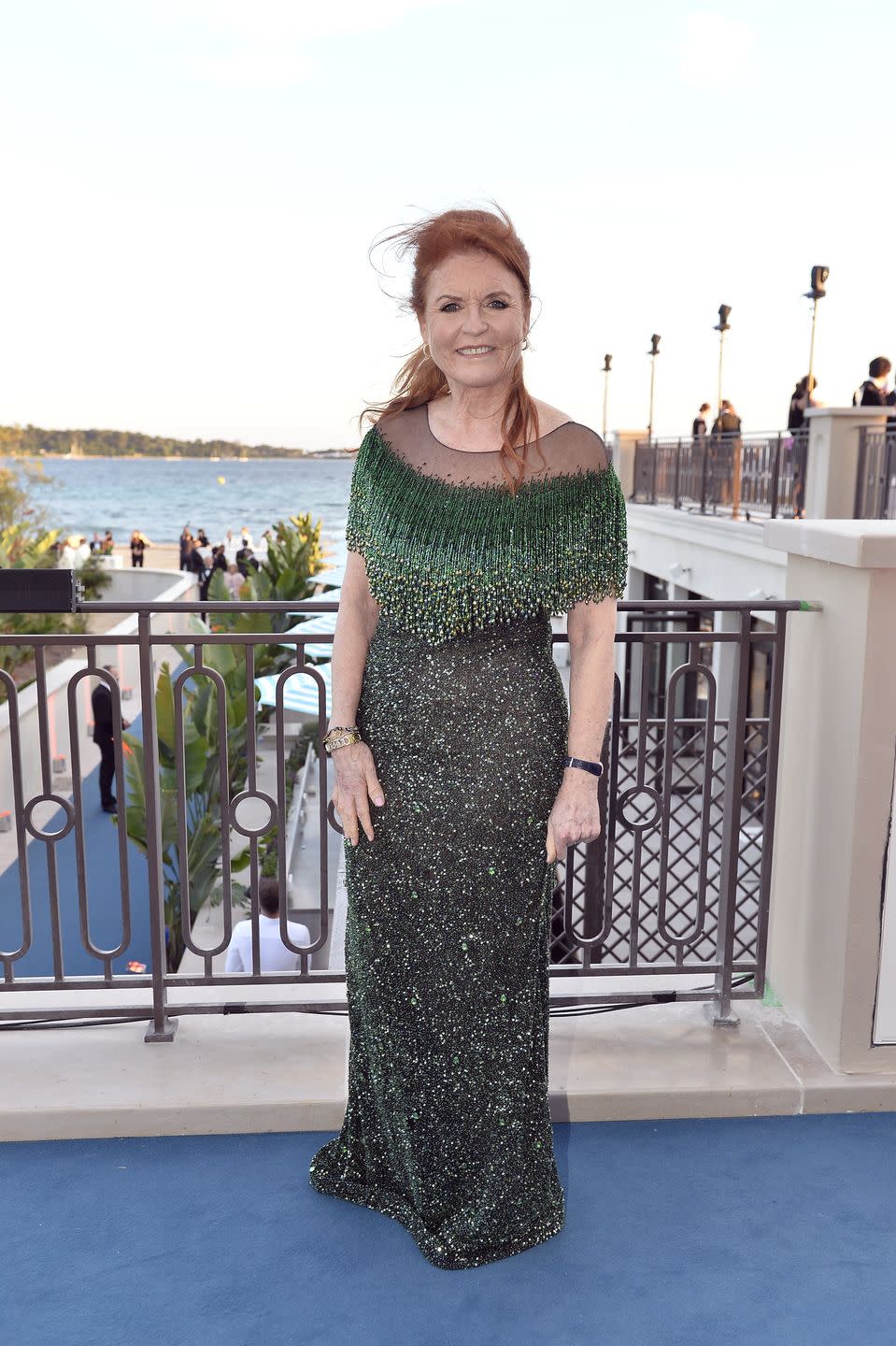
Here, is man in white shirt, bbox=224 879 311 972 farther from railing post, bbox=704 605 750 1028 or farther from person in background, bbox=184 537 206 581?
person in background, bbox=184 537 206 581

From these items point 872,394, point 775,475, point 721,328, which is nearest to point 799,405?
point 775,475

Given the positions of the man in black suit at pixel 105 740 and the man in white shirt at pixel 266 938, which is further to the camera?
the man in black suit at pixel 105 740

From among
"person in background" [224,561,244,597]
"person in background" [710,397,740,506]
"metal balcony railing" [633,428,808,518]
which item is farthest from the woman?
"person in background" [224,561,244,597]

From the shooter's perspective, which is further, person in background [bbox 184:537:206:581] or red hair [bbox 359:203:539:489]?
person in background [bbox 184:537:206:581]

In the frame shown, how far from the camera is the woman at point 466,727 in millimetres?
1791

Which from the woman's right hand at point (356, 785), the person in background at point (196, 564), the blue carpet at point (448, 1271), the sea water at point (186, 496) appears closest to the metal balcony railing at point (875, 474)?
the blue carpet at point (448, 1271)

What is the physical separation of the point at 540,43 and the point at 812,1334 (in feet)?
139

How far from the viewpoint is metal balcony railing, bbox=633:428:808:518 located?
42.8ft

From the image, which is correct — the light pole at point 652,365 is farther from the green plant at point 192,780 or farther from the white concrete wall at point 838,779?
the white concrete wall at point 838,779

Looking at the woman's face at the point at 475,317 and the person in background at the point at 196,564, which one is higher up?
the woman's face at the point at 475,317

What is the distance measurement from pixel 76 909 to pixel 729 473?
1081 centimetres

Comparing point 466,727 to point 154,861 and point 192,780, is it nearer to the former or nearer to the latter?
point 154,861

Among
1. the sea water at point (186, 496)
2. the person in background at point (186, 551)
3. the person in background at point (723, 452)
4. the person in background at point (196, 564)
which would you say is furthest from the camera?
the sea water at point (186, 496)

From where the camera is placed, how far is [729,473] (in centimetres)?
1525
